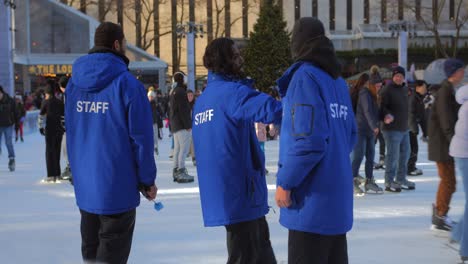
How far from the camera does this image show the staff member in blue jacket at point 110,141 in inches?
141

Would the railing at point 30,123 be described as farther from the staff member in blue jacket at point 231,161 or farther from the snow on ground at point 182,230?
the staff member in blue jacket at point 231,161

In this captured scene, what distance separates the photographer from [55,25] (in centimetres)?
3625

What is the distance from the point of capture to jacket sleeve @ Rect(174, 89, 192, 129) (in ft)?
33.2

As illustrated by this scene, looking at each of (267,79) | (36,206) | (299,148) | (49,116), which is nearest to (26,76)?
(267,79)

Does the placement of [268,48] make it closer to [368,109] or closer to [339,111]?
[368,109]

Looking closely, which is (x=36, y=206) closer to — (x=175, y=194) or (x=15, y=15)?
(x=175, y=194)

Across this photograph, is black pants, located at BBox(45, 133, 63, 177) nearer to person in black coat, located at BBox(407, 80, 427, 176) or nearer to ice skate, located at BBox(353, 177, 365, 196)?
ice skate, located at BBox(353, 177, 365, 196)

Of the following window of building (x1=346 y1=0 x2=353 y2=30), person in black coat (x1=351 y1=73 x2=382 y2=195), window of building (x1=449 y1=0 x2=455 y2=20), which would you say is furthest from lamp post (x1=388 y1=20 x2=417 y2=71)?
window of building (x1=449 y1=0 x2=455 y2=20)

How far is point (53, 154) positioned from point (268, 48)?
29.6m

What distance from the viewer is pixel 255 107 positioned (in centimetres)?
343

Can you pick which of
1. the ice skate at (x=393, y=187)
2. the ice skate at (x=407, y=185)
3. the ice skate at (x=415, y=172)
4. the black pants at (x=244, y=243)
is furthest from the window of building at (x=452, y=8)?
the black pants at (x=244, y=243)

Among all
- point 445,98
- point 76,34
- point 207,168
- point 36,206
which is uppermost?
point 76,34

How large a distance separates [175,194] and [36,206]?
71.6 inches

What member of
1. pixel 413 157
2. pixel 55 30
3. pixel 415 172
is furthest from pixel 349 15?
pixel 415 172
